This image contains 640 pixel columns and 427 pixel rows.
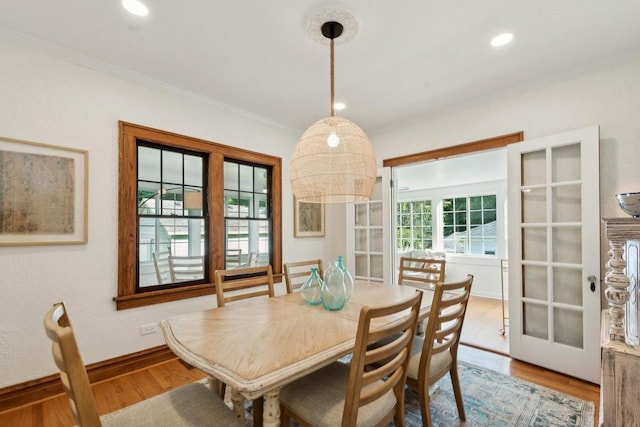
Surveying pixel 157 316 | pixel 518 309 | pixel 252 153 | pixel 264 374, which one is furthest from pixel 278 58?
pixel 518 309

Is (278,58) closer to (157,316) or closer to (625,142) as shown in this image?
(157,316)

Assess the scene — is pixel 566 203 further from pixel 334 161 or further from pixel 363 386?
pixel 363 386

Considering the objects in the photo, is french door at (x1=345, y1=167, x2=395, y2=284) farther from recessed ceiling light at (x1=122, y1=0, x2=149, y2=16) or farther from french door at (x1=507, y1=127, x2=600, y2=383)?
recessed ceiling light at (x1=122, y1=0, x2=149, y2=16)

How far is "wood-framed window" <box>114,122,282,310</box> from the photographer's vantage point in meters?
2.60

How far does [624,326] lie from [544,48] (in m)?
2.02

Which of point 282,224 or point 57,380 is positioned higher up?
point 282,224

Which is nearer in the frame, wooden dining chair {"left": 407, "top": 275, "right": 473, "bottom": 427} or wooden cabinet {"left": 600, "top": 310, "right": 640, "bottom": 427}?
wooden cabinet {"left": 600, "top": 310, "right": 640, "bottom": 427}

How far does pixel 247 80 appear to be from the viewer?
272 cm

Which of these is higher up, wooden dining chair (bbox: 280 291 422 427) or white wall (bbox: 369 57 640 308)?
white wall (bbox: 369 57 640 308)

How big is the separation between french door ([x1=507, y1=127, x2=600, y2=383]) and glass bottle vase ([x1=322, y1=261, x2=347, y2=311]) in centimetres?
195

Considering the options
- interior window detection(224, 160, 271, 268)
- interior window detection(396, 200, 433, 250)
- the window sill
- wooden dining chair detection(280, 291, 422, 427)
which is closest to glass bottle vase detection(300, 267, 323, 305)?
wooden dining chair detection(280, 291, 422, 427)

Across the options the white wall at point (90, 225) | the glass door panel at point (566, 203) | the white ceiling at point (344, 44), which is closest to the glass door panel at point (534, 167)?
the glass door panel at point (566, 203)

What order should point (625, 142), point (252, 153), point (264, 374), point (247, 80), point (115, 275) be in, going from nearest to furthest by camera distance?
point (264, 374) < point (625, 142) < point (115, 275) < point (247, 80) < point (252, 153)

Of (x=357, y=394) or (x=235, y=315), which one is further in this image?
(x=235, y=315)
